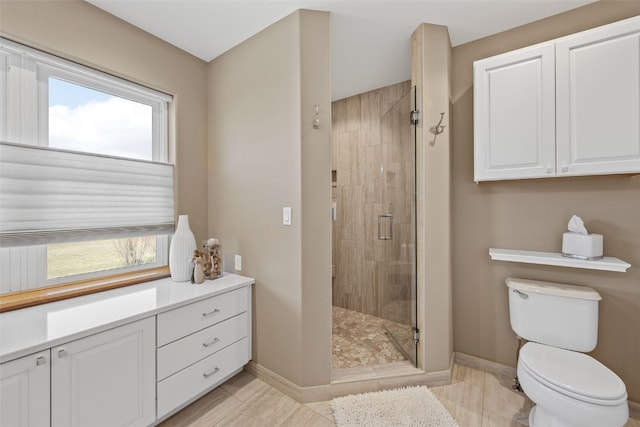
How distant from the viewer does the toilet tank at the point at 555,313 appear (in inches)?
61.7

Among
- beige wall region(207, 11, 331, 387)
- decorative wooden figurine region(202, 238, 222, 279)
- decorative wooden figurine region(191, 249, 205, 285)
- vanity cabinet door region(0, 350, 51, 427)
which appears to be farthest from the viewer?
decorative wooden figurine region(202, 238, 222, 279)

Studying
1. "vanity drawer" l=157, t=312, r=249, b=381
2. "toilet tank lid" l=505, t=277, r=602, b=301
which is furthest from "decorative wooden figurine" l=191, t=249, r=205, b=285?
"toilet tank lid" l=505, t=277, r=602, b=301

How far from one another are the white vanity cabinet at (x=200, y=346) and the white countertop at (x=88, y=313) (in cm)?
8

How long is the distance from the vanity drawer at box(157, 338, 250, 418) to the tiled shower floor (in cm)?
72

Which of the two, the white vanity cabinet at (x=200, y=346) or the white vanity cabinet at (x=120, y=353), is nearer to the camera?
the white vanity cabinet at (x=120, y=353)

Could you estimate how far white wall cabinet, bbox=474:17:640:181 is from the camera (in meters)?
1.44

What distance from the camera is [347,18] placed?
1.80 m

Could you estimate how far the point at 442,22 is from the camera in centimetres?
185

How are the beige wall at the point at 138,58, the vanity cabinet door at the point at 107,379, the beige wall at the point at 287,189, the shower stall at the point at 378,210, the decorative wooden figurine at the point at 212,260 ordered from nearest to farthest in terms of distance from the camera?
the vanity cabinet door at the point at 107,379, the beige wall at the point at 138,58, the beige wall at the point at 287,189, the decorative wooden figurine at the point at 212,260, the shower stall at the point at 378,210

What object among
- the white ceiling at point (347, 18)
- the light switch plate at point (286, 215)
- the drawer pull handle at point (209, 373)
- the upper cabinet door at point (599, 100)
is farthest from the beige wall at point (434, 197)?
the drawer pull handle at point (209, 373)

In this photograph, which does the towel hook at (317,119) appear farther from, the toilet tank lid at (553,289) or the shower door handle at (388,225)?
the toilet tank lid at (553,289)

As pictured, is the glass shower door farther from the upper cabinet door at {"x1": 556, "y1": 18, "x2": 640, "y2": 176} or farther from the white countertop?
the white countertop

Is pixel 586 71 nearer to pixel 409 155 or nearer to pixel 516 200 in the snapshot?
pixel 516 200

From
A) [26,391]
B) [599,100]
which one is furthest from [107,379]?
[599,100]
